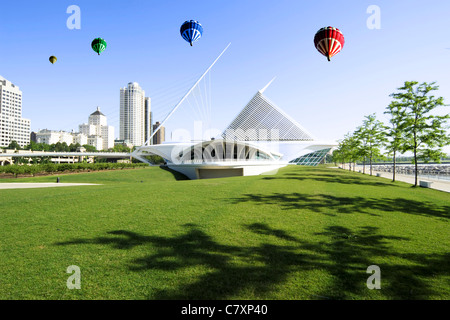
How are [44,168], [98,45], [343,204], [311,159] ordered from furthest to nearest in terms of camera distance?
[311,159] < [44,168] < [98,45] < [343,204]

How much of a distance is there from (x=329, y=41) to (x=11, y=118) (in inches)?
7060

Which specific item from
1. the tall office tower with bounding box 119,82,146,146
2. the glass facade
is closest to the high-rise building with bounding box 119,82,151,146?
the tall office tower with bounding box 119,82,146,146

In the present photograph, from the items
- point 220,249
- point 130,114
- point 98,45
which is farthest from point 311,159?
point 130,114

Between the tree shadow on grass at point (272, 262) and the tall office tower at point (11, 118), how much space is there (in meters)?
176

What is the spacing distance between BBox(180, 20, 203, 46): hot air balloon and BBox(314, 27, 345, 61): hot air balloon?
7.41 metres

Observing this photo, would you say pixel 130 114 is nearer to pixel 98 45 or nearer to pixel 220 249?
pixel 98 45

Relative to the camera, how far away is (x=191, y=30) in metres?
15.0

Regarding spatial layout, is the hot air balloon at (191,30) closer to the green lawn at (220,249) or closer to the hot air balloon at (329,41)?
the hot air balloon at (329,41)

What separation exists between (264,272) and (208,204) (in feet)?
16.5

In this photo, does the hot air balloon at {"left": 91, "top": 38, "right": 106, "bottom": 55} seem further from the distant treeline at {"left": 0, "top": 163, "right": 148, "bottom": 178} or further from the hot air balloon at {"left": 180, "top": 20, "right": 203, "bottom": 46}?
the distant treeline at {"left": 0, "top": 163, "right": 148, "bottom": 178}

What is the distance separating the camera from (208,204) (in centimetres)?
895

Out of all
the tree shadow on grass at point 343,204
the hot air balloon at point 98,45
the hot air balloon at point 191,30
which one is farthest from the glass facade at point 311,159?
the hot air balloon at point 98,45
